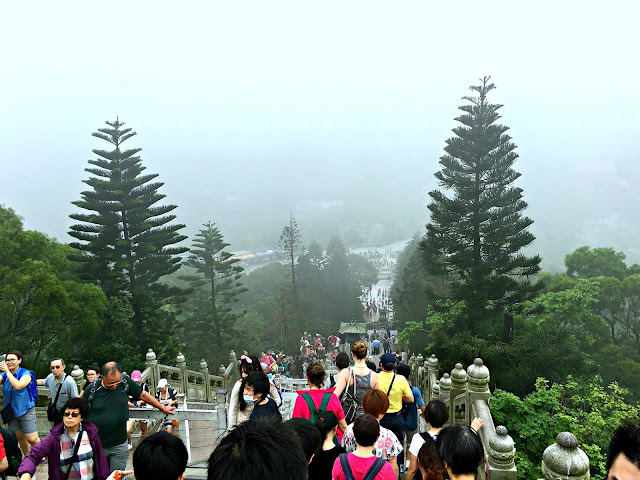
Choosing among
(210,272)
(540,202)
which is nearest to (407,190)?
(540,202)

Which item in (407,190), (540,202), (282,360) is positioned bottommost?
(282,360)

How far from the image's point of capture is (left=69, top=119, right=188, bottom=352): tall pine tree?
18.3 meters

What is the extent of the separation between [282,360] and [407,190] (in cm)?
16722

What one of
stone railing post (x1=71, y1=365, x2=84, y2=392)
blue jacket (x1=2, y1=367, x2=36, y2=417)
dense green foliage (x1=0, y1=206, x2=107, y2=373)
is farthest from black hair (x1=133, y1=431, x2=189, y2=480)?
dense green foliage (x1=0, y1=206, x2=107, y2=373)

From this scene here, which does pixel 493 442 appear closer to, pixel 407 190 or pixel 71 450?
pixel 71 450

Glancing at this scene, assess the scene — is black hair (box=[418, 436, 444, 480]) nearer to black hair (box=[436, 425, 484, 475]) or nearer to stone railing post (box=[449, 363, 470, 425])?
black hair (box=[436, 425, 484, 475])

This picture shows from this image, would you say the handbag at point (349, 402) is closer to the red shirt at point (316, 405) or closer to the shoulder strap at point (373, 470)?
the red shirt at point (316, 405)

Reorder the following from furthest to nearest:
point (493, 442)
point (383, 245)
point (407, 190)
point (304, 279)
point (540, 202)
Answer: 1. point (407, 190)
2. point (540, 202)
3. point (383, 245)
4. point (304, 279)
5. point (493, 442)

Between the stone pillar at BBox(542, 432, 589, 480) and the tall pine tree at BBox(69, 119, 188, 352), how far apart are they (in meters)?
17.3

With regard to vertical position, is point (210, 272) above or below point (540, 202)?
below

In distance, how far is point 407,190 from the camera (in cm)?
17488

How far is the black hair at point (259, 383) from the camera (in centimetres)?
301

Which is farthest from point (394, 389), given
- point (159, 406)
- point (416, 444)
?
point (159, 406)

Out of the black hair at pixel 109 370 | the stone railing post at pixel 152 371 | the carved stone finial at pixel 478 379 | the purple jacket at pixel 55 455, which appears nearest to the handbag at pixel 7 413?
the black hair at pixel 109 370
